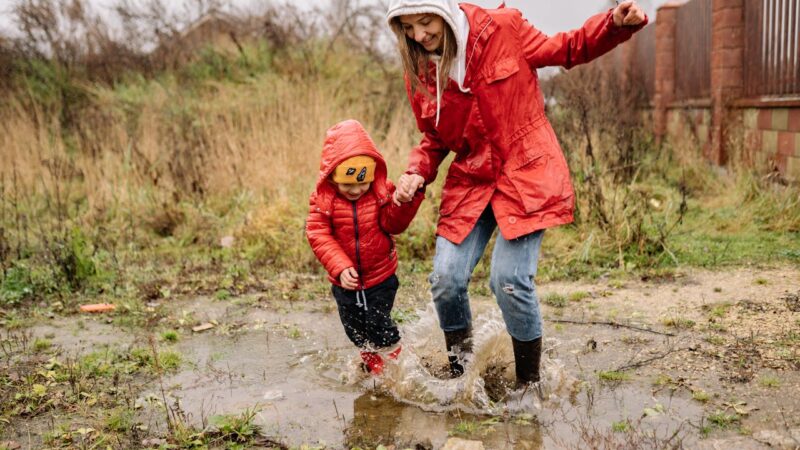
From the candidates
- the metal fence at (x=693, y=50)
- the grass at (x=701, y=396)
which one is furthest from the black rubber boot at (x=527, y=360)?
the metal fence at (x=693, y=50)

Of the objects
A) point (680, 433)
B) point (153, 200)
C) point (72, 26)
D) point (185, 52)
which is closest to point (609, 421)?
point (680, 433)

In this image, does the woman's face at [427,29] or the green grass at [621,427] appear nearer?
the green grass at [621,427]

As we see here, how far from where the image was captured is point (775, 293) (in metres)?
4.65

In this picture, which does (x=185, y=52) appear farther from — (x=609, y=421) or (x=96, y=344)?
(x=609, y=421)

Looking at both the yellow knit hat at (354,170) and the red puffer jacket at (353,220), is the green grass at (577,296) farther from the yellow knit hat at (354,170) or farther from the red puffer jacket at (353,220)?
the yellow knit hat at (354,170)

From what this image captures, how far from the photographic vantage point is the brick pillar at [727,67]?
29.0ft

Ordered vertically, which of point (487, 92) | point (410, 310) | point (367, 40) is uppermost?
point (367, 40)

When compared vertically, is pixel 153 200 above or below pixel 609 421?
above

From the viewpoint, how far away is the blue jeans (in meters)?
3.05

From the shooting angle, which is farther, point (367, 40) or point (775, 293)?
point (367, 40)

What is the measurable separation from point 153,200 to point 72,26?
7.61 m

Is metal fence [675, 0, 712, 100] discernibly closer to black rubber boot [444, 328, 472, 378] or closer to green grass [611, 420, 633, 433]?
black rubber boot [444, 328, 472, 378]

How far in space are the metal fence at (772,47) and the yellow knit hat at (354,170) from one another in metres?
5.84

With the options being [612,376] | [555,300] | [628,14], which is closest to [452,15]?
[628,14]
